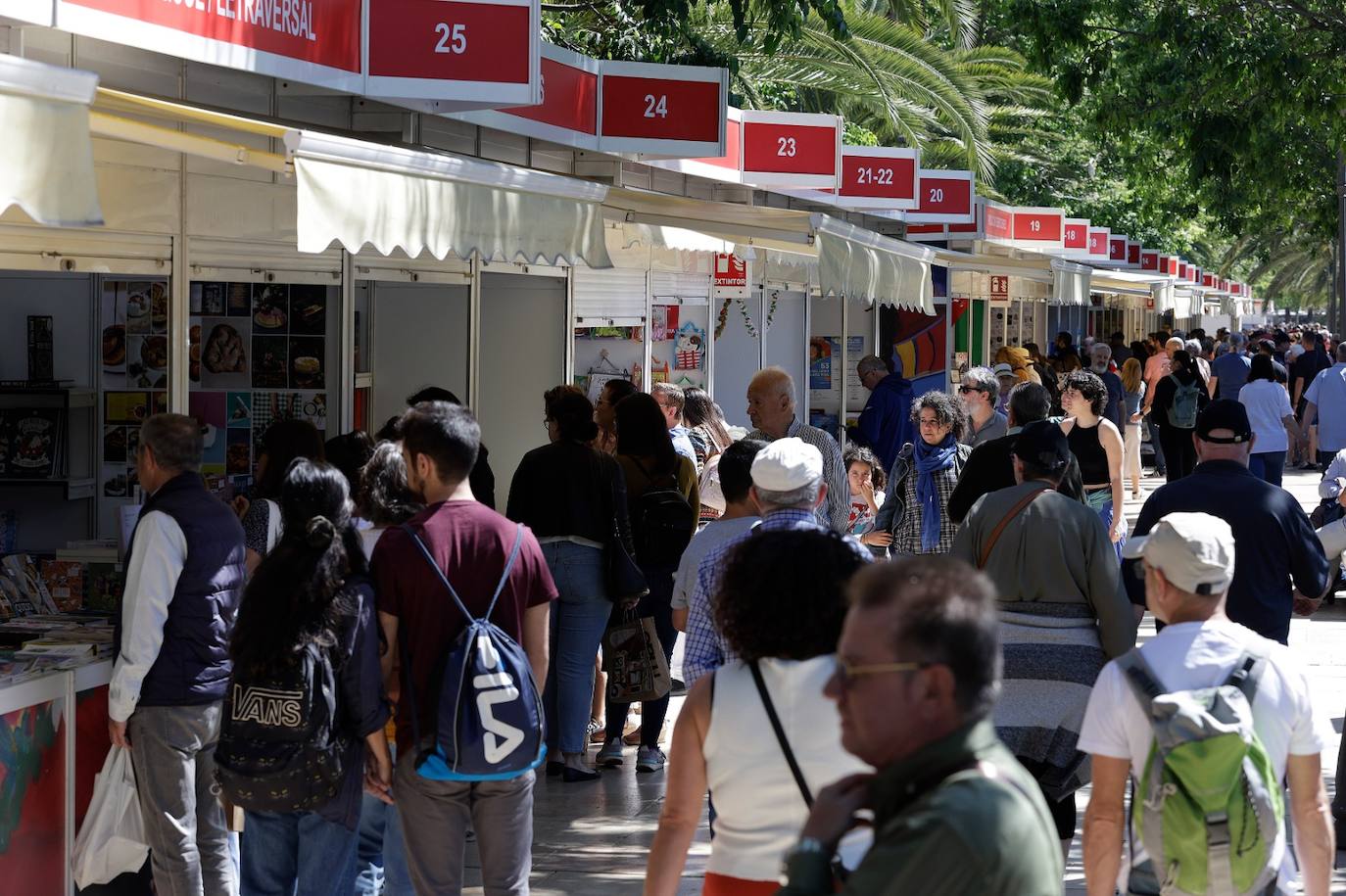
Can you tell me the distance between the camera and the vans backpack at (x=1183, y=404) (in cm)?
1917

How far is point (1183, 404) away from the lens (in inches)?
755

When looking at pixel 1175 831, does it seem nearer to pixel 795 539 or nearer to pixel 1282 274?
pixel 795 539

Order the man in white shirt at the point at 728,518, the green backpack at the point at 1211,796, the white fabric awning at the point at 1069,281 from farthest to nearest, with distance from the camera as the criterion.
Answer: the white fabric awning at the point at 1069,281
the man in white shirt at the point at 728,518
the green backpack at the point at 1211,796

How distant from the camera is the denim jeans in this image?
5.31 m

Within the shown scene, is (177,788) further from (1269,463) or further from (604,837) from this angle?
(1269,463)

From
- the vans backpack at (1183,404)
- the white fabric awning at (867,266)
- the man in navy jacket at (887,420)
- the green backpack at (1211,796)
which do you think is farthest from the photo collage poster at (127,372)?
the vans backpack at (1183,404)

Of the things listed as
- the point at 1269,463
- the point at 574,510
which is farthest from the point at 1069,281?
the point at 574,510

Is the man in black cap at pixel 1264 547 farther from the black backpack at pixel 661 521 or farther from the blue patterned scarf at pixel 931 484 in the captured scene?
the black backpack at pixel 661 521

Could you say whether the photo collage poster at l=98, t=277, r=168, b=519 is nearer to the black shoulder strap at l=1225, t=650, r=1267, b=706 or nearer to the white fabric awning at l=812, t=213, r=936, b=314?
the white fabric awning at l=812, t=213, r=936, b=314

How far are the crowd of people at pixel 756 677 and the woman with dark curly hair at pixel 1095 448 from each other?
2.96m

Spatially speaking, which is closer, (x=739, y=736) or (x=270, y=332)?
(x=739, y=736)

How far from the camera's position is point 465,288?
11.0 m

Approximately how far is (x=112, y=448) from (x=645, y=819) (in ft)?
10.8

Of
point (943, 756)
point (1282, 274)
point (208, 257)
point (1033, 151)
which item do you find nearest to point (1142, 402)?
point (1033, 151)
